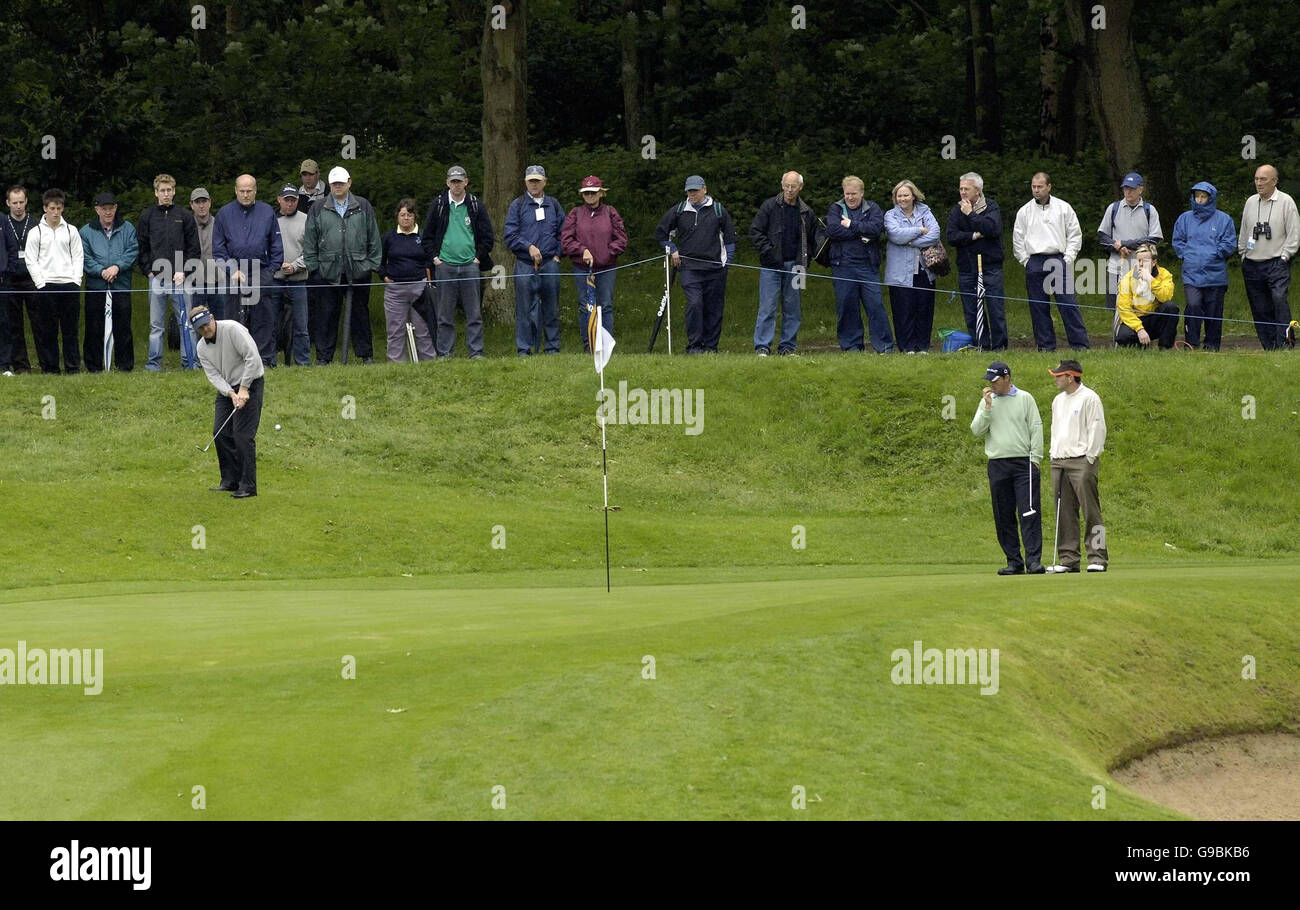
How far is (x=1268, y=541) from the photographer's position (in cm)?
2380

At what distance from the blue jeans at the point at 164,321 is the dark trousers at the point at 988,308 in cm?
1138

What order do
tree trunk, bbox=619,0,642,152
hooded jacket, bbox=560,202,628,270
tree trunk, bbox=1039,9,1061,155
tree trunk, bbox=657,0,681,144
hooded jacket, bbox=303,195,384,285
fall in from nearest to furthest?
hooded jacket, bbox=560,202,628,270 → hooded jacket, bbox=303,195,384,285 → tree trunk, bbox=1039,9,1061,155 → tree trunk, bbox=619,0,642,152 → tree trunk, bbox=657,0,681,144

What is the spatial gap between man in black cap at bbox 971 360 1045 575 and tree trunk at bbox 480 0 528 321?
1613cm

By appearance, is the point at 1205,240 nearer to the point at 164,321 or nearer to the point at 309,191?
the point at 309,191

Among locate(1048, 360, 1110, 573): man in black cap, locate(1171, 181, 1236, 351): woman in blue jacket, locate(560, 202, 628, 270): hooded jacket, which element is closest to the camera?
locate(1048, 360, 1110, 573): man in black cap

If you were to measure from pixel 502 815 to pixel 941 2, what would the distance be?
43.6m

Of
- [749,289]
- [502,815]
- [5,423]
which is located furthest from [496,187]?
[502,815]

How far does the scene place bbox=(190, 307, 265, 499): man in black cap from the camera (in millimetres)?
21547

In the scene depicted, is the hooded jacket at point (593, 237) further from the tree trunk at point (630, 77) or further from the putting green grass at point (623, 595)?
the tree trunk at point (630, 77)

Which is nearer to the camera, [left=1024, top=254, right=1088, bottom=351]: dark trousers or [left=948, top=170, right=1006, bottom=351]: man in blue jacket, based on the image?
[left=948, top=170, right=1006, bottom=351]: man in blue jacket

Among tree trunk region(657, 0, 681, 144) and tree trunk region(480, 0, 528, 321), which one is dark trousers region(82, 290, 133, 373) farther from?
tree trunk region(657, 0, 681, 144)

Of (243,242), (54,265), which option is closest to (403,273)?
(243,242)

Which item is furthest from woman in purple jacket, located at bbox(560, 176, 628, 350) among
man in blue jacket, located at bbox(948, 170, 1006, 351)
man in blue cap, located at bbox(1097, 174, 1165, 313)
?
man in blue cap, located at bbox(1097, 174, 1165, 313)

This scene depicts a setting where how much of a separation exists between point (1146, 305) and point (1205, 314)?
127 centimetres
